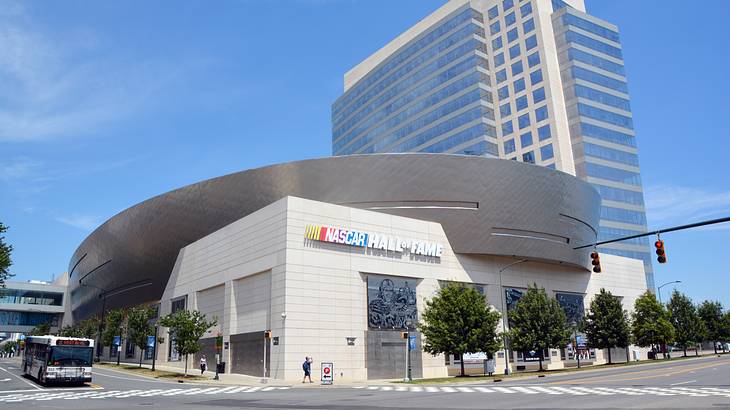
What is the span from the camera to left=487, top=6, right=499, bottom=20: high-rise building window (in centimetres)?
11464

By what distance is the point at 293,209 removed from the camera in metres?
44.8

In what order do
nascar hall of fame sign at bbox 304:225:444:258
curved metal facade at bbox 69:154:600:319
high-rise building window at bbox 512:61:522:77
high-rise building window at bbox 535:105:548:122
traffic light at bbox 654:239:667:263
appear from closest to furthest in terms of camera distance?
traffic light at bbox 654:239:667:263, nascar hall of fame sign at bbox 304:225:444:258, curved metal facade at bbox 69:154:600:319, high-rise building window at bbox 535:105:548:122, high-rise building window at bbox 512:61:522:77

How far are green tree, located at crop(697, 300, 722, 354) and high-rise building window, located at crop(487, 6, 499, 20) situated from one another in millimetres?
67819

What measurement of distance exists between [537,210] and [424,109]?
63325mm

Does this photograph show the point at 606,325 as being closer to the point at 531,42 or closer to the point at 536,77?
the point at 536,77

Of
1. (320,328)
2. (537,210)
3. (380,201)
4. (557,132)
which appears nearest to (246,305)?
(320,328)

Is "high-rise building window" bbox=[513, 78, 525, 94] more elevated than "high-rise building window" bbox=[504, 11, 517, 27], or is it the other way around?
"high-rise building window" bbox=[504, 11, 517, 27]

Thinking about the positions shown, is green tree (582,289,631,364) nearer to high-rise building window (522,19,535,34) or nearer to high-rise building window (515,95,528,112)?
high-rise building window (515,95,528,112)

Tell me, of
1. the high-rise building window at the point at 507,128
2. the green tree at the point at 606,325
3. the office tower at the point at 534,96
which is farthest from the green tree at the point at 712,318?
the high-rise building window at the point at 507,128

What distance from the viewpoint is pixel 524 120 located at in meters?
107

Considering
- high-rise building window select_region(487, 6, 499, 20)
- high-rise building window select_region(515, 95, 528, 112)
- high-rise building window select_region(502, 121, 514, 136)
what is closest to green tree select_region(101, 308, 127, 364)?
high-rise building window select_region(502, 121, 514, 136)

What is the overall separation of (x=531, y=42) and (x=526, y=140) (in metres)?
19.8

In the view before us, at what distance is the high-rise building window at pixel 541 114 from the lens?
104 m

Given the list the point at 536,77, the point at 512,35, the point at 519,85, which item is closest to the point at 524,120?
the point at 519,85
